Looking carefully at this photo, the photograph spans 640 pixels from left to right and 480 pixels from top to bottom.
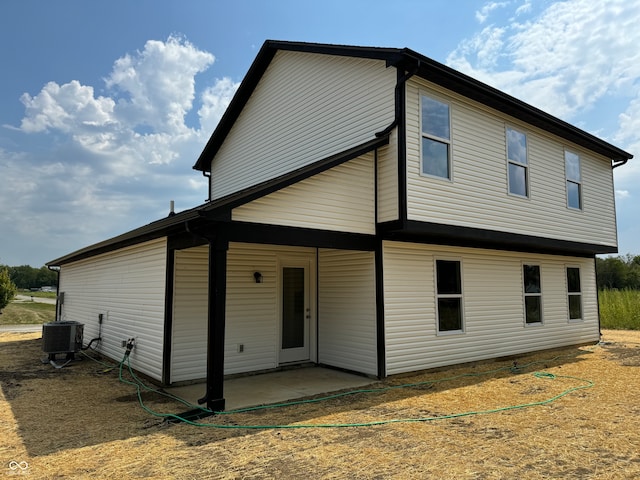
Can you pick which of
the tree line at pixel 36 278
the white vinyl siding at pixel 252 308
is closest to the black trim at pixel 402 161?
the white vinyl siding at pixel 252 308

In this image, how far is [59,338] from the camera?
31.1ft

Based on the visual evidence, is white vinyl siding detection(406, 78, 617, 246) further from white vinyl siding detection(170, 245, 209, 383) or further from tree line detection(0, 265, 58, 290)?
tree line detection(0, 265, 58, 290)

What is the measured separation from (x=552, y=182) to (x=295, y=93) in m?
6.73

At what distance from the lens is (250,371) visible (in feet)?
26.4

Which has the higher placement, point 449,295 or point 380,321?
point 449,295

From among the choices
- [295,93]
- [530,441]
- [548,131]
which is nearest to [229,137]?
[295,93]

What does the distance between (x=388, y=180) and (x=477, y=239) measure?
2650 millimetres

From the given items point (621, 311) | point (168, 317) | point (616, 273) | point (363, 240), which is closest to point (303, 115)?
point (363, 240)

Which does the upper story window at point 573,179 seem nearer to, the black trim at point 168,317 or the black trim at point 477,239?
the black trim at point 477,239

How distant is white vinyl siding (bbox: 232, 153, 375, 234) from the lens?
625 cm

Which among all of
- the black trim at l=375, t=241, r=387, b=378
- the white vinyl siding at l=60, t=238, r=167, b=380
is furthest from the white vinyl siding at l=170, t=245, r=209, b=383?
the black trim at l=375, t=241, r=387, b=378

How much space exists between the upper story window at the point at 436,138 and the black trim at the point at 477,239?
3.50ft

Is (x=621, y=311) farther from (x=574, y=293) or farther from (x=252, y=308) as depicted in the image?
(x=252, y=308)

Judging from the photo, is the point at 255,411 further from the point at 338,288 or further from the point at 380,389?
the point at 338,288
